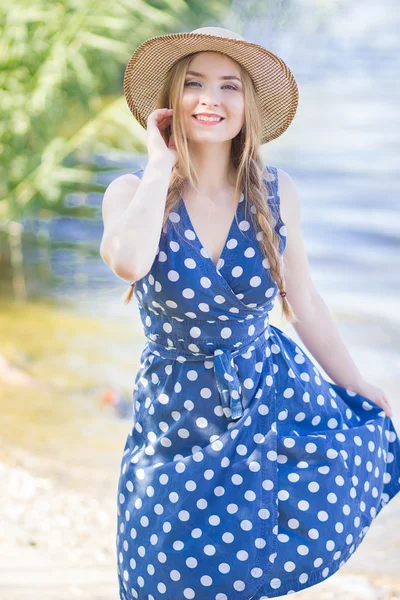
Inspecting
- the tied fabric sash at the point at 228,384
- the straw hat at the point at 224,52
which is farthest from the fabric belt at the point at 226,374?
the straw hat at the point at 224,52

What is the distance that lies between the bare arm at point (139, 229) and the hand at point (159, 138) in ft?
0.13

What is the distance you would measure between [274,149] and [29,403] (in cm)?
721

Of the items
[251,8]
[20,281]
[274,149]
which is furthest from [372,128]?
[20,281]

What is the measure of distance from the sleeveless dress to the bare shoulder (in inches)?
1.1

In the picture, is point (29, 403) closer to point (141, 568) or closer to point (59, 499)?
point (59, 499)

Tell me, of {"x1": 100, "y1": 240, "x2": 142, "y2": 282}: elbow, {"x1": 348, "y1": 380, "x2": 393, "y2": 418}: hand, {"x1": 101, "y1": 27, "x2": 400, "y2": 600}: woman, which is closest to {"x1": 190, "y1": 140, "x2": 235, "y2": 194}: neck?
{"x1": 101, "y1": 27, "x2": 400, "y2": 600}: woman

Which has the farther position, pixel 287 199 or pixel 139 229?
pixel 287 199

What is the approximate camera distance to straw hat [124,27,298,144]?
1.93 meters

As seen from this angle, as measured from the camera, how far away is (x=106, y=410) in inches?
207

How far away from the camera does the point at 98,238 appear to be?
28.7ft

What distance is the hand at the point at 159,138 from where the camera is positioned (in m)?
1.91

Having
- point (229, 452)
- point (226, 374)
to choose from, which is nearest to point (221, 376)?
point (226, 374)

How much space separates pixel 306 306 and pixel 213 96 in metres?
0.52

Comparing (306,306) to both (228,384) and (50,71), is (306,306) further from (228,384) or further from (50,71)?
(50,71)
